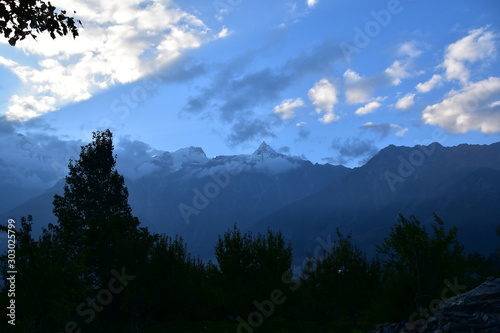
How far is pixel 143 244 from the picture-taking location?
140ft

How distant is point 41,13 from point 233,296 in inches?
1374

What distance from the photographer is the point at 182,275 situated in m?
44.0

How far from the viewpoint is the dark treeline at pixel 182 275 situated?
24.9m

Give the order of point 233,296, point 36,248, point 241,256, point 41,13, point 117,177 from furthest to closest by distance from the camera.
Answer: point 117,177, point 241,256, point 233,296, point 36,248, point 41,13

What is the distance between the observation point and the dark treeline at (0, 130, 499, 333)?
24.9 m

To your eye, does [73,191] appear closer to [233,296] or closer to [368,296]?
[233,296]

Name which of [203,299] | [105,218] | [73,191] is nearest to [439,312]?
[203,299]

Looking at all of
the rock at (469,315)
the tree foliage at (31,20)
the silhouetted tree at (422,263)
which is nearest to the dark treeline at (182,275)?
the silhouetted tree at (422,263)

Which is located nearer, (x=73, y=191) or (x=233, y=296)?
(x=233, y=296)
